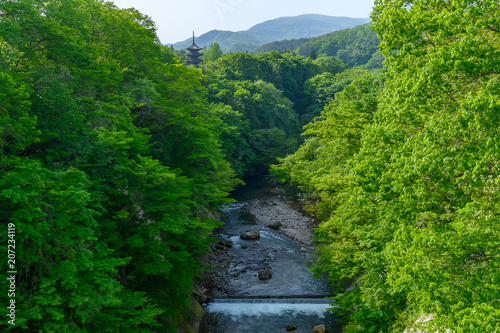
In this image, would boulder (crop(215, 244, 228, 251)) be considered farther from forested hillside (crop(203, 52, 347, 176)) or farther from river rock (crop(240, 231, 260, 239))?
forested hillside (crop(203, 52, 347, 176))

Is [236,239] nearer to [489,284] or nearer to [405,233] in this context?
[405,233]

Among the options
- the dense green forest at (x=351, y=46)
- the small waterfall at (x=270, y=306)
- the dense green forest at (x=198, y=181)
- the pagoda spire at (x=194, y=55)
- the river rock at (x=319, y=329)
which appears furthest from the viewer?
the dense green forest at (x=351, y=46)

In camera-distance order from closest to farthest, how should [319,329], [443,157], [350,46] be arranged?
1. [443,157]
2. [319,329]
3. [350,46]

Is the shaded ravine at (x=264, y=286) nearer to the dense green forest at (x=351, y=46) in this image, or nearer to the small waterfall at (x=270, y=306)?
the small waterfall at (x=270, y=306)

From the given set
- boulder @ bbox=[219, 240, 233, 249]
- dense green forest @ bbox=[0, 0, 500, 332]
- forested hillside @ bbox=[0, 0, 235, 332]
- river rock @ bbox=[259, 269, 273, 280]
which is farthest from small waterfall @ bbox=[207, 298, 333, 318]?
boulder @ bbox=[219, 240, 233, 249]

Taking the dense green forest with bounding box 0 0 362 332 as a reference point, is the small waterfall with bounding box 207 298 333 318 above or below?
below

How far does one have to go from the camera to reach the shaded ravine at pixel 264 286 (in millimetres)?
18802

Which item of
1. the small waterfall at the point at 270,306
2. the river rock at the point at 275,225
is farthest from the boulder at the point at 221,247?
the small waterfall at the point at 270,306

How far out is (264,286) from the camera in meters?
22.2

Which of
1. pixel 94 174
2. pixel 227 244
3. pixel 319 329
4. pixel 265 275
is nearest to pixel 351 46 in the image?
pixel 227 244

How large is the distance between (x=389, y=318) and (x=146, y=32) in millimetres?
26306

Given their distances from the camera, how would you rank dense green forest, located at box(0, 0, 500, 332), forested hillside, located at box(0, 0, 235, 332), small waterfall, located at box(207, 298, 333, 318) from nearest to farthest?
1. dense green forest, located at box(0, 0, 500, 332)
2. forested hillside, located at box(0, 0, 235, 332)
3. small waterfall, located at box(207, 298, 333, 318)

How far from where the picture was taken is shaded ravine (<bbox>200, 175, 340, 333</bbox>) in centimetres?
Result: 1880

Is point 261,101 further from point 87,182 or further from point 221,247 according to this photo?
point 87,182
